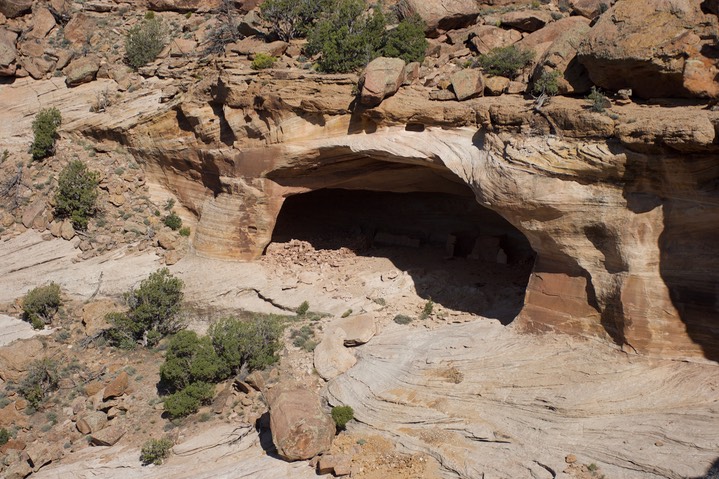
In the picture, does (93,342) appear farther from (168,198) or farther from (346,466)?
(346,466)

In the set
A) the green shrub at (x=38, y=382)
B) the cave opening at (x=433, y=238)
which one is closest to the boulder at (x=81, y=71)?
the cave opening at (x=433, y=238)

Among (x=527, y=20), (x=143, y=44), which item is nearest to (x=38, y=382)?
(x=143, y=44)

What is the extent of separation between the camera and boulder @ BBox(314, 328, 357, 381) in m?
18.5

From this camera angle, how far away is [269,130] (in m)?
21.6

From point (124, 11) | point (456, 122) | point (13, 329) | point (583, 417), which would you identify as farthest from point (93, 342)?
point (124, 11)

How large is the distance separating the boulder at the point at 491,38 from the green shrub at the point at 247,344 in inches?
386

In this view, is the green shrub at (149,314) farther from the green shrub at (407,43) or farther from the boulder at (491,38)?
the boulder at (491,38)

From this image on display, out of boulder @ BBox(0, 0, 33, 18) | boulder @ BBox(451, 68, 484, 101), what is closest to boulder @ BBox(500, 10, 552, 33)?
boulder @ BBox(451, 68, 484, 101)

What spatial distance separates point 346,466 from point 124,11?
22.6m

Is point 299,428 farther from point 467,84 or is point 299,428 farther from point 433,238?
point 433,238

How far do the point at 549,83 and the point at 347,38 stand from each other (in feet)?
22.2

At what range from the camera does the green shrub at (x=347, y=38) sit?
2089 cm

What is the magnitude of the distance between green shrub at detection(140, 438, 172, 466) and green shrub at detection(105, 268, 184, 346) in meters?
4.57

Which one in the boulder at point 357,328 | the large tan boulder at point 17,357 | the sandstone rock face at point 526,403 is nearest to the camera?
the sandstone rock face at point 526,403
